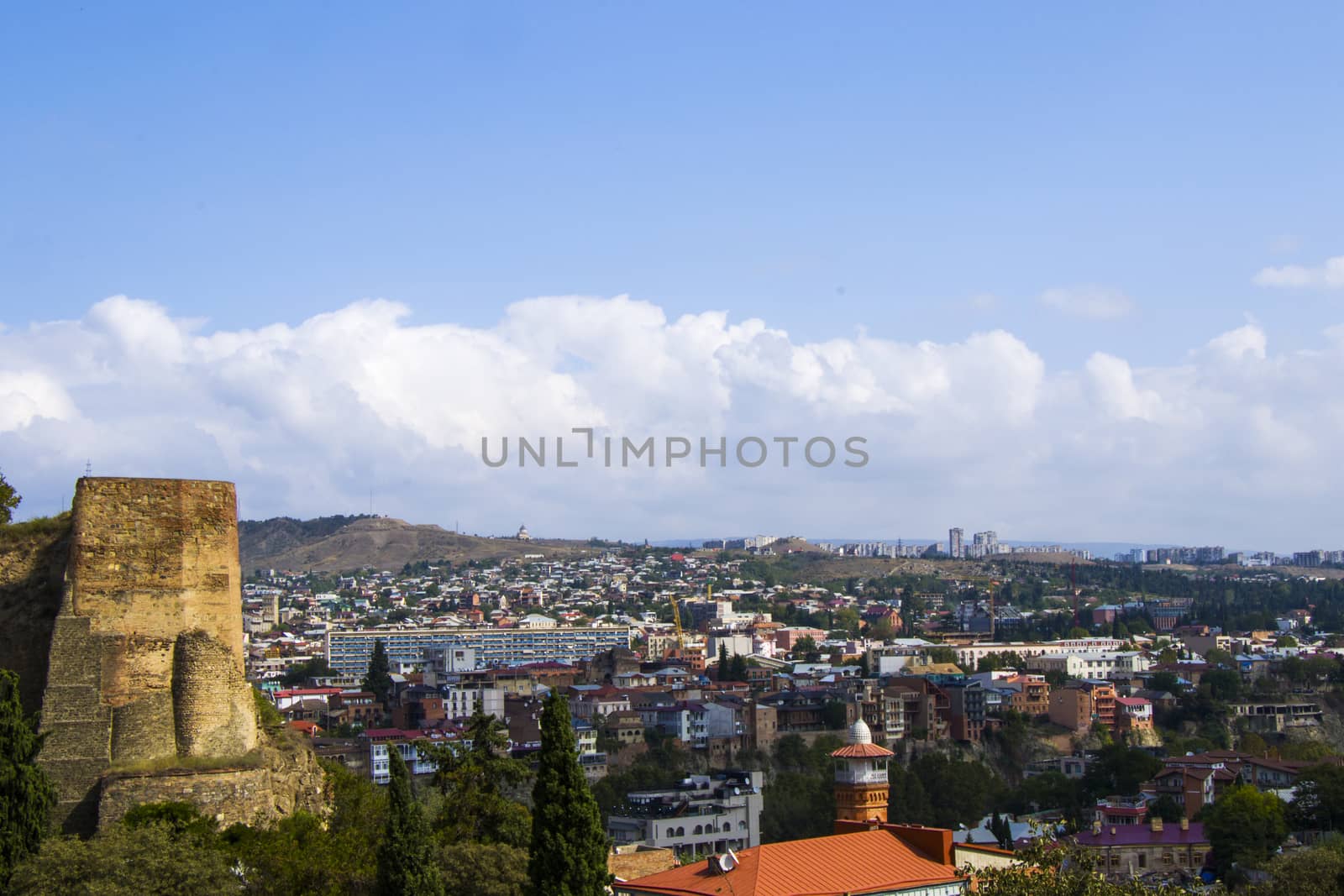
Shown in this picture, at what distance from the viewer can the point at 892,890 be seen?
79.5 feet

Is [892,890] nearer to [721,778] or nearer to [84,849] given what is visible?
[84,849]

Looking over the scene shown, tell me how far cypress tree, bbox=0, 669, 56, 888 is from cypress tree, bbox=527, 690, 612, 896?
19.0ft

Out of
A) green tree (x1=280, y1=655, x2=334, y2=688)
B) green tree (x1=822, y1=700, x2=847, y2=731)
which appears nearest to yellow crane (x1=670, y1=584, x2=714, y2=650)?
green tree (x1=280, y1=655, x2=334, y2=688)

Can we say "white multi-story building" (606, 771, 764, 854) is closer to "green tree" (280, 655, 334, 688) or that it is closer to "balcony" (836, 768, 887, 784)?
"balcony" (836, 768, 887, 784)

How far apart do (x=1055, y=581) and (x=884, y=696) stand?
353 ft

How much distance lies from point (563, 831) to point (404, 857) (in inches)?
77.3

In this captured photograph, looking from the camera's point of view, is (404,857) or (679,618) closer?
(404,857)

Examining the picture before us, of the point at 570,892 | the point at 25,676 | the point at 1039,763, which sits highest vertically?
the point at 25,676

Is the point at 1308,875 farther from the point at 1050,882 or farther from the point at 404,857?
the point at 404,857

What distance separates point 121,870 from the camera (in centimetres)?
1903

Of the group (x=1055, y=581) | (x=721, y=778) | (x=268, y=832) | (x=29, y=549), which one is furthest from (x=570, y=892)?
(x=1055, y=581)

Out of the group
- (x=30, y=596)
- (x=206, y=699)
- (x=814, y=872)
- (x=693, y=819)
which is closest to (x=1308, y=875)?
(x=814, y=872)

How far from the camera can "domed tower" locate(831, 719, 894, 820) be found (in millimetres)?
33719

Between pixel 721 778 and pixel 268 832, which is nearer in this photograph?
pixel 268 832
